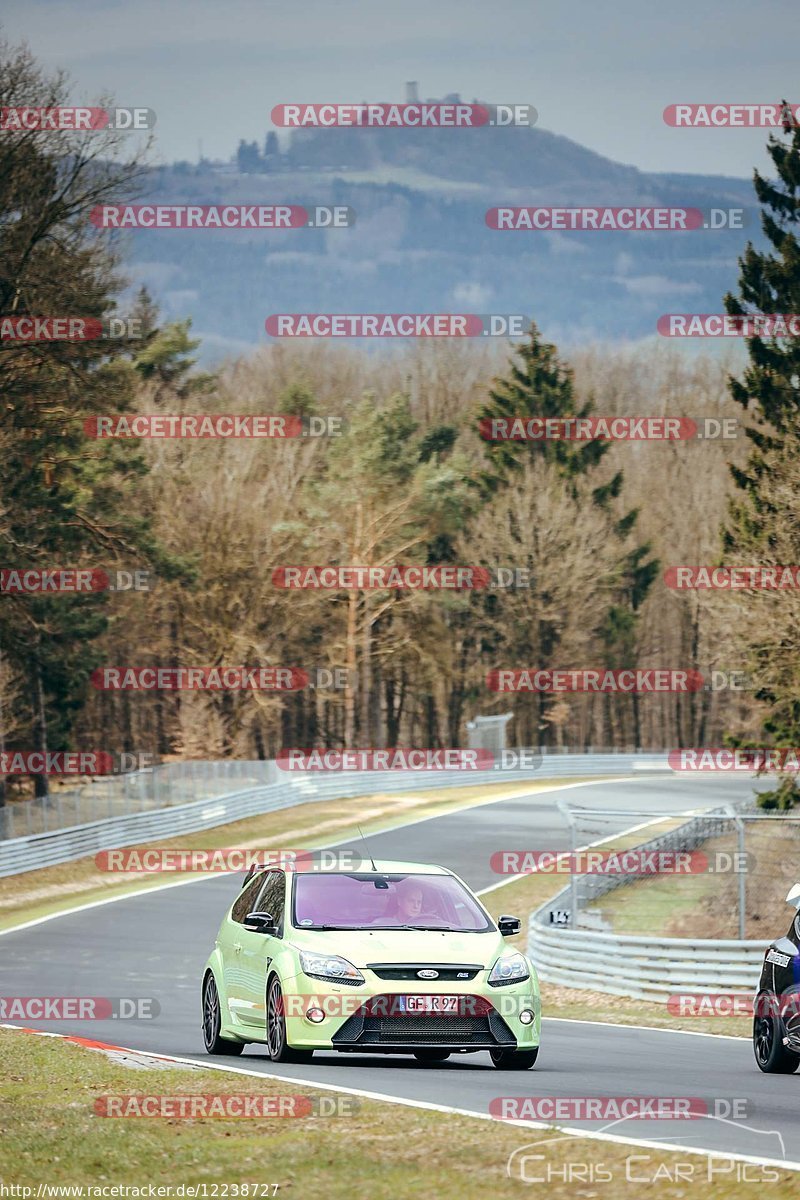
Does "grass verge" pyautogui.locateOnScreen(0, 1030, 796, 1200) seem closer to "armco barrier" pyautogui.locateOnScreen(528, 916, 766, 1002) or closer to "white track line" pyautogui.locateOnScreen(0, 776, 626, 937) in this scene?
"armco barrier" pyautogui.locateOnScreen(528, 916, 766, 1002)

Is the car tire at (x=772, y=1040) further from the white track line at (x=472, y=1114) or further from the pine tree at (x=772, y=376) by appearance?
the pine tree at (x=772, y=376)

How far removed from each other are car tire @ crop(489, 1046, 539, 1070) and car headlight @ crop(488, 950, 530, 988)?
561 millimetres

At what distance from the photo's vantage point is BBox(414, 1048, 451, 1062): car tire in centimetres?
1284

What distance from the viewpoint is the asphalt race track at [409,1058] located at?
11.1 meters

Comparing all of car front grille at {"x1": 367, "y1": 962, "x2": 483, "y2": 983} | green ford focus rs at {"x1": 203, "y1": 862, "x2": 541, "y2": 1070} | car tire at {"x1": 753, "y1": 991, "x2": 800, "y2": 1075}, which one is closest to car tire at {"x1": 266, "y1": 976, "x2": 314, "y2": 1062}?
green ford focus rs at {"x1": 203, "y1": 862, "x2": 541, "y2": 1070}

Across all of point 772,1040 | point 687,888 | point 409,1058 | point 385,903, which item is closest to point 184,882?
point 687,888

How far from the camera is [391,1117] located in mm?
10383

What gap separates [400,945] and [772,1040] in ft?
9.36

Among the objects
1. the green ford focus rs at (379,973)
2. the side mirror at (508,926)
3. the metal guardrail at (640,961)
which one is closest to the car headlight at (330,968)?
the green ford focus rs at (379,973)

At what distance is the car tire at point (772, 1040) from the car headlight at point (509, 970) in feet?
6.01

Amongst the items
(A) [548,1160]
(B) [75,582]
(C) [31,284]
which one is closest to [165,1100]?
(A) [548,1160]

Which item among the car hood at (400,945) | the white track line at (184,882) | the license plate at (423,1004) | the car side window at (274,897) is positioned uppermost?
the car side window at (274,897)

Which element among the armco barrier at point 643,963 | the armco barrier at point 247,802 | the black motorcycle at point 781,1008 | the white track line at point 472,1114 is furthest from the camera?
the armco barrier at point 247,802

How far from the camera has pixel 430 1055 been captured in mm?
13266
